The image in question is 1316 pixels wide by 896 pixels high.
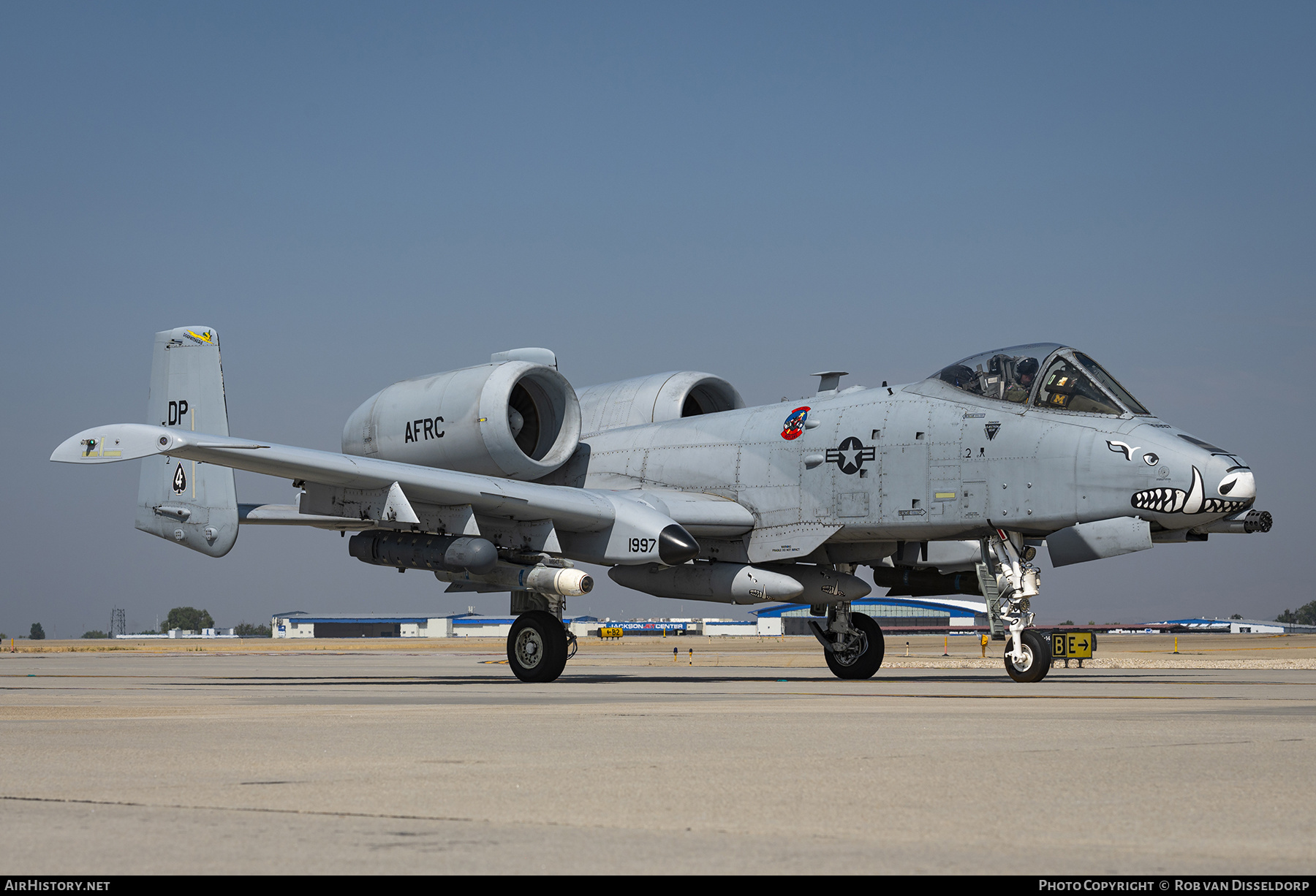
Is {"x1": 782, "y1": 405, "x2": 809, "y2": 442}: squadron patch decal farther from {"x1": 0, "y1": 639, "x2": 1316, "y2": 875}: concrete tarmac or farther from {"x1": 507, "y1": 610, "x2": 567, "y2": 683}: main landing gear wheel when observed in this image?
{"x1": 0, "y1": 639, "x2": 1316, "y2": 875}: concrete tarmac

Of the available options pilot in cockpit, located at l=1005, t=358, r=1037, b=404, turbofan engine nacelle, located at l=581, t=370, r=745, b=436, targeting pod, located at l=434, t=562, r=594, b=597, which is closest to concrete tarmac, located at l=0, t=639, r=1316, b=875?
targeting pod, located at l=434, t=562, r=594, b=597

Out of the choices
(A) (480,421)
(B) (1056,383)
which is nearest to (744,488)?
(A) (480,421)

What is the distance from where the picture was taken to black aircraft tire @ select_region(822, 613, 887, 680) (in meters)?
19.2

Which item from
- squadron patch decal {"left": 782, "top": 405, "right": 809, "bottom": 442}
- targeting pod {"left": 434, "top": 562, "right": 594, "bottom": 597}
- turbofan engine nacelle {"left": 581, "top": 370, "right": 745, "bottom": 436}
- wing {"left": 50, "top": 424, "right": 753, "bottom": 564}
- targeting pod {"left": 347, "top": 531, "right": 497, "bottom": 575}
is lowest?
targeting pod {"left": 434, "top": 562, "right": 594, "bottom": 597}

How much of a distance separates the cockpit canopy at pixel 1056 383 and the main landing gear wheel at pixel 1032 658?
2904 millimetres

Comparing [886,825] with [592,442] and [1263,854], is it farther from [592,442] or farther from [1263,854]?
[592,442]

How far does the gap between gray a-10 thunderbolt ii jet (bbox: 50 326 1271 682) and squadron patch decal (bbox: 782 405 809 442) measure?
4 centimetres

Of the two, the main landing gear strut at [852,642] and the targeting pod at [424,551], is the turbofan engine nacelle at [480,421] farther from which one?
the main landing gear strut at [852,642]

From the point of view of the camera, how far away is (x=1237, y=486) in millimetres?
15070

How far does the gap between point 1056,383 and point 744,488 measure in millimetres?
4721

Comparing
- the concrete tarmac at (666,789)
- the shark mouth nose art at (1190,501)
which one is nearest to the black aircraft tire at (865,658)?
the shark mouth nose art at (1190,501)

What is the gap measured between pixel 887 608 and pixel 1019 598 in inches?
4829

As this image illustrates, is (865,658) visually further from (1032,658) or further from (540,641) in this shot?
(540,641)

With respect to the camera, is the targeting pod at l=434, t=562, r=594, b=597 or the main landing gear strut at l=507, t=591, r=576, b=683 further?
the main landing gear strut at l=507, t=591, r=576, b=683
